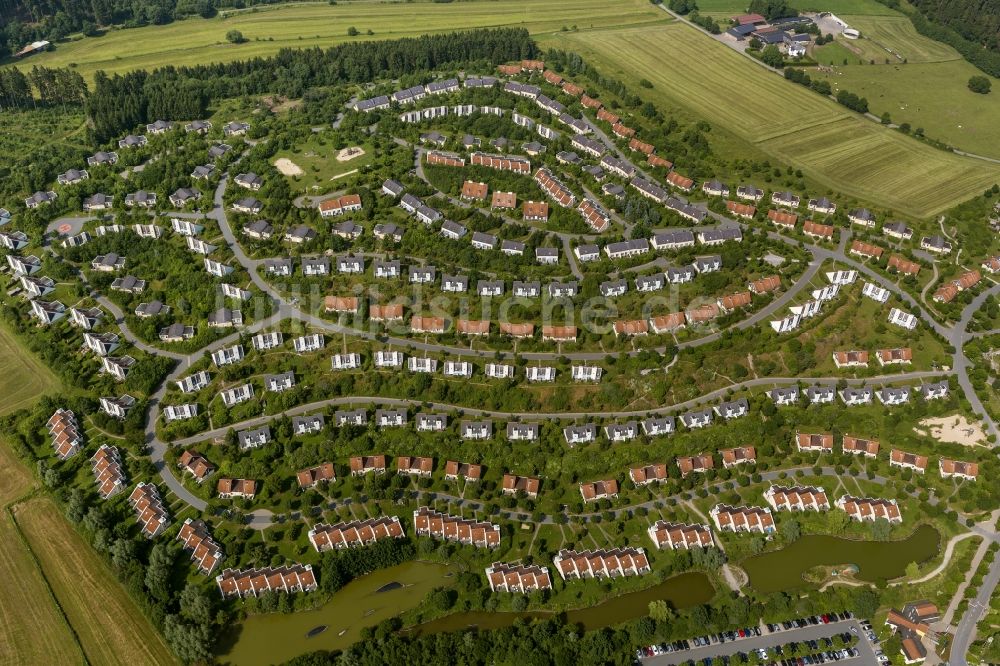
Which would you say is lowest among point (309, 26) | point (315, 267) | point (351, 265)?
point (315, 267)

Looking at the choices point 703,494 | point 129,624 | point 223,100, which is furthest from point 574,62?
point 129,624

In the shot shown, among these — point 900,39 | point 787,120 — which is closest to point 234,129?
point 787,120

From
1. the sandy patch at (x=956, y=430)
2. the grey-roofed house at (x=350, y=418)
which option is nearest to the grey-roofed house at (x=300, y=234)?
the grey-roofed house at (x=350, y=418)

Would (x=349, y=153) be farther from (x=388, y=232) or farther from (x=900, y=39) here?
(x=900, y=39)

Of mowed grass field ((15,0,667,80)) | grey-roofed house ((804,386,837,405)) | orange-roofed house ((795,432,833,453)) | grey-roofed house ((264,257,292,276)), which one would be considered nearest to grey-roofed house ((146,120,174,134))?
mowed grass field ((15,0,667,80))

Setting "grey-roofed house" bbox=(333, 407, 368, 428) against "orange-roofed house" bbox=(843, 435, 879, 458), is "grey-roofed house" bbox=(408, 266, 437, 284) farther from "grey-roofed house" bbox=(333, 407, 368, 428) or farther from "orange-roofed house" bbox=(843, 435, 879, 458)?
"orange-roofed house" bbox=(843, 435, 879, 458)
